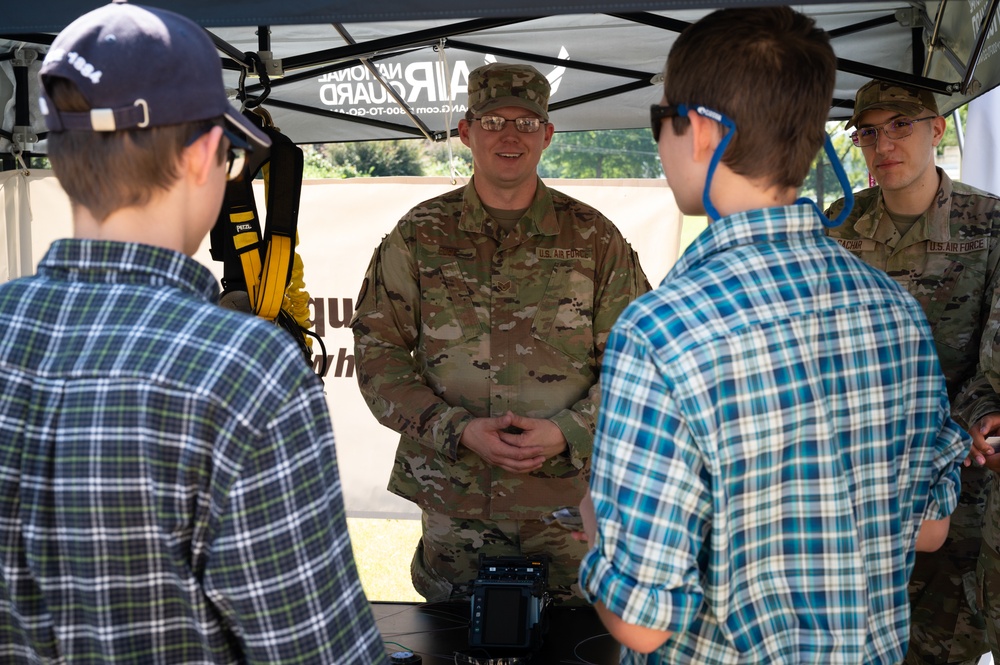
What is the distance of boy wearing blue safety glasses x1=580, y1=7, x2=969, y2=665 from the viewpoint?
1.18 m

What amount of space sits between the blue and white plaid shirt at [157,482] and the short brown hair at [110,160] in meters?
0.06

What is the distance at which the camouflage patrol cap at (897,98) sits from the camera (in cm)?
290

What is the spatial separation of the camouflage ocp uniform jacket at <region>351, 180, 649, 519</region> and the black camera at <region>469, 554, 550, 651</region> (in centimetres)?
69

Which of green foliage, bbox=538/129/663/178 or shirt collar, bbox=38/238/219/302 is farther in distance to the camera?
green foliage, bbox=538/129/663/178

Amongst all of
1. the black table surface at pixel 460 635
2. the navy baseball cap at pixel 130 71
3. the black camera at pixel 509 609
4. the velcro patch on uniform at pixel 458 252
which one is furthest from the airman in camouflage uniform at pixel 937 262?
the navy baseball cap at pixel 130 71

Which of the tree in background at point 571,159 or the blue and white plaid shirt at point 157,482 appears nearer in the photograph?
the blue and white plaid shirt at point 157,482

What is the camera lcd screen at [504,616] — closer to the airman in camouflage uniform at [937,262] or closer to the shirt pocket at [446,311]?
the shirt pocket at [446,311]

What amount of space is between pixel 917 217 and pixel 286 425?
2564 mm

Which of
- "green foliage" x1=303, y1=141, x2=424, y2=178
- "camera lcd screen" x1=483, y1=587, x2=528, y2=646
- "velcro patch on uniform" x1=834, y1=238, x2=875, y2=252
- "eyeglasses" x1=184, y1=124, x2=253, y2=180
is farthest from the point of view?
"green foliage" x1=303, y1=141, x2=424, y2=178

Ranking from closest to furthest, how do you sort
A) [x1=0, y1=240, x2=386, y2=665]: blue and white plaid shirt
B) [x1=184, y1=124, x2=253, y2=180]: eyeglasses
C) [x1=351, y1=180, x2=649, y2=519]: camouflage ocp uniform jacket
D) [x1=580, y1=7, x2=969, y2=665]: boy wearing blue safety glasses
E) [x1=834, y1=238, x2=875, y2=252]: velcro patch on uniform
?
1. [x1=0, y1=240, x2=386, y2=665]: blue and white plaid shirt
2. [x1=184, y1=124, x2=253, y2=180]: eyeglasses
3. [x1=580, y1=7, x2=969, y2=665]: boy wearing blue safety glasses
4. [x1=351, y1=180, x2=649, y2=519]: camouflage ocp uniform jacket
5. [x1=834, y1=238, x2=875, y2=252]: velcro patch on uniform

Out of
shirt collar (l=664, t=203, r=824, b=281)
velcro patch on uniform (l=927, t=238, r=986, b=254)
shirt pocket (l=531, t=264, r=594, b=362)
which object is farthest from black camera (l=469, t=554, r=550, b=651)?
velcro patch on uniform (l=927, t=238, r=986, b=254)

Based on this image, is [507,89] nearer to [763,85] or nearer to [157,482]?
[763,85]

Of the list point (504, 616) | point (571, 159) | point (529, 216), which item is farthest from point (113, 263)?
point (571, 159)

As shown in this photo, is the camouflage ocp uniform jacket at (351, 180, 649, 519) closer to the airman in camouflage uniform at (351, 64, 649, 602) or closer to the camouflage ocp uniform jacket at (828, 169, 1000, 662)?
the airman in camouflage uniform at (351, 64, 649, 602)
